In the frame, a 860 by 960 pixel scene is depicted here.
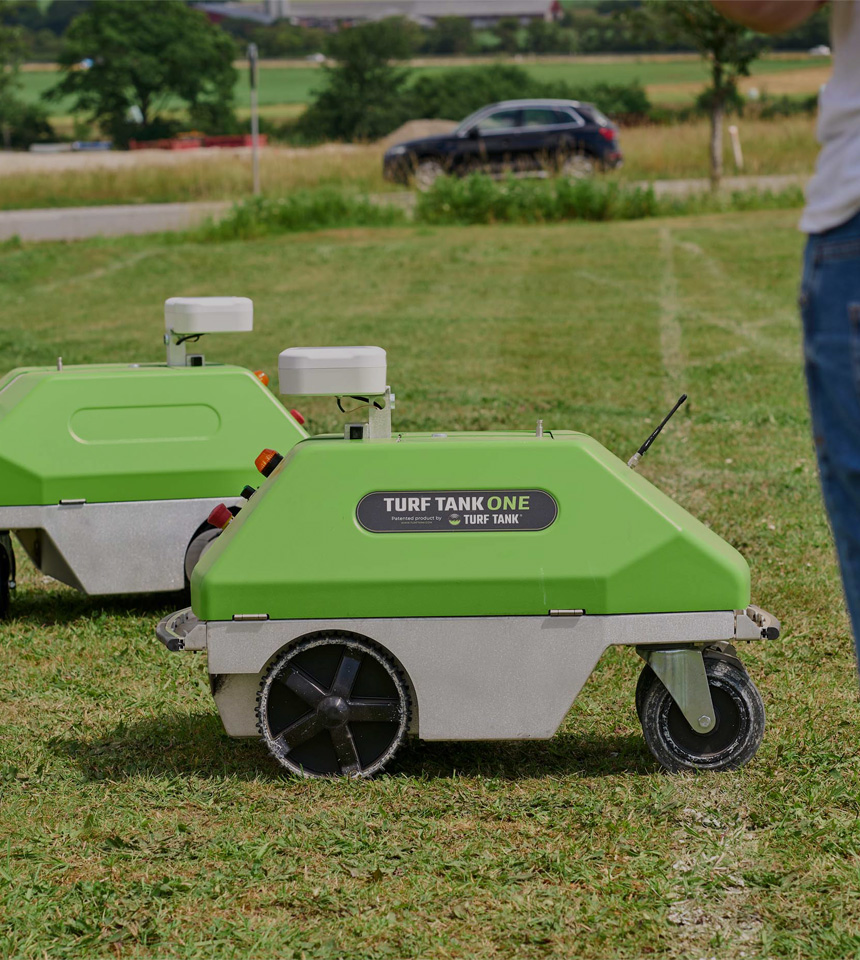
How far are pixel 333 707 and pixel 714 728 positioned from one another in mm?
906

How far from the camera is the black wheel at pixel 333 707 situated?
10.8 feet

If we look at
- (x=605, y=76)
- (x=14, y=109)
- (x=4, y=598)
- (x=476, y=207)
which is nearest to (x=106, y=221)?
(x=476, y=207)

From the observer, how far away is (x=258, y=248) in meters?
17.5

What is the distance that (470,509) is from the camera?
324cm

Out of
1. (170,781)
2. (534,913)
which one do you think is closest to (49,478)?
(170,781)

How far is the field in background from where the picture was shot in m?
25.7

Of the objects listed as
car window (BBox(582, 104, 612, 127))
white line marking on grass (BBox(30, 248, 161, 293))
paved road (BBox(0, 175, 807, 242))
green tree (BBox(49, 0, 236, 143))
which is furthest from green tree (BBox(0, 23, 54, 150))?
white line marking on grass (BBox(30, 248, 161, 293))

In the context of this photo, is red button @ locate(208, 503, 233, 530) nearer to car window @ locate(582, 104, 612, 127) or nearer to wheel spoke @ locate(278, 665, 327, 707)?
wheel spoke @ locate(278, 665, 327, 707)

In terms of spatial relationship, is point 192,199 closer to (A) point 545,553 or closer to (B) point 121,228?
(B) point 121,228

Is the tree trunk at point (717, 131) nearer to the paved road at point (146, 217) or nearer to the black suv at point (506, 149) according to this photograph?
the paved road at point (146, 217)

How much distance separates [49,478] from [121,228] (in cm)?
1852

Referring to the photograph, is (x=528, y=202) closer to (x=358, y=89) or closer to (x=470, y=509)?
(x=470, y=509)

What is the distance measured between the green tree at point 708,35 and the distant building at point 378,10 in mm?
100288

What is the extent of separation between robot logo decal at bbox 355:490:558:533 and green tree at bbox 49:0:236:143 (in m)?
67.3
